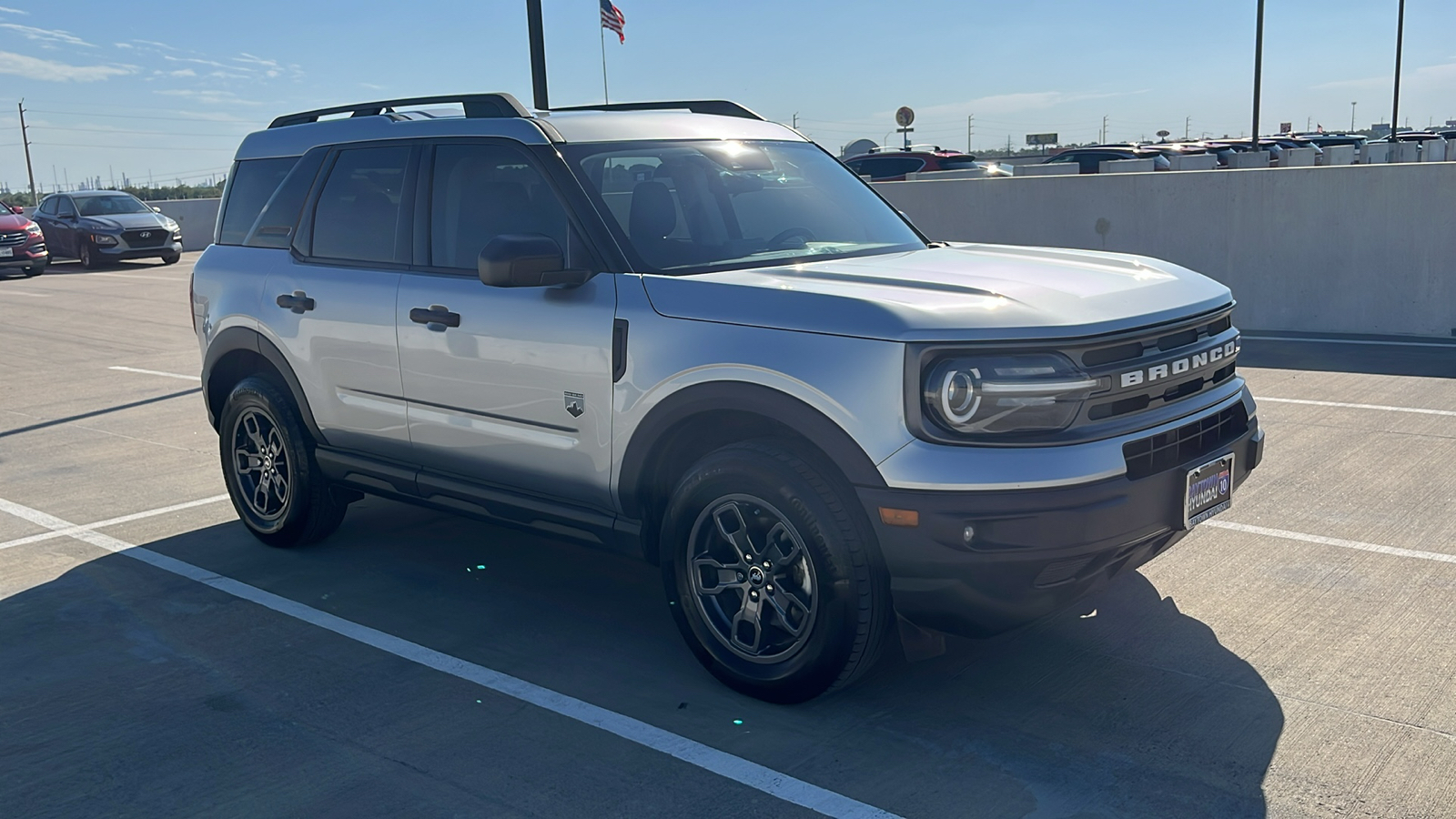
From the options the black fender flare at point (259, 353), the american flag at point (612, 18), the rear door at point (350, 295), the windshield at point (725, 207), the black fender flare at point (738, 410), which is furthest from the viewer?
the american flag at point (612, 18)

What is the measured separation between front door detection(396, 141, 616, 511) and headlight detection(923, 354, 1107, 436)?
1.28 metres

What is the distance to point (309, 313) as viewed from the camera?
5535mm

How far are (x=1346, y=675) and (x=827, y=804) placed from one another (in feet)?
6.31

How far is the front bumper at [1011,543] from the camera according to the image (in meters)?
A: 3.50

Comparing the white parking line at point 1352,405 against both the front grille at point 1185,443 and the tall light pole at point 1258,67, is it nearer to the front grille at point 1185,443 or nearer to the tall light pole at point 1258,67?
the front grille at point 1185,443

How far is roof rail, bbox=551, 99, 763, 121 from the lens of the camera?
18.5ft

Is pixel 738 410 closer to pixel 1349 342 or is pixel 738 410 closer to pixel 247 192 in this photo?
pixel 247 192

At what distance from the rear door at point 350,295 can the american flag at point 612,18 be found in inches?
485

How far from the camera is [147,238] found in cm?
2533

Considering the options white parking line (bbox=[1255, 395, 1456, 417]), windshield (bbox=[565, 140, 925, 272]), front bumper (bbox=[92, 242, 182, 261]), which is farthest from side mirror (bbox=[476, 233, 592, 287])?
front bumper (bbox=[92, 242, 182, 261])

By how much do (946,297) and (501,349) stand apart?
5.71ft

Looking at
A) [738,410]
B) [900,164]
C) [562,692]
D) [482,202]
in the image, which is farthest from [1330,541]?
[900,164]

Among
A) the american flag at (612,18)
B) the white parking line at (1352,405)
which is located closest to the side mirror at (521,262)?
the white parking line at (1352,405)

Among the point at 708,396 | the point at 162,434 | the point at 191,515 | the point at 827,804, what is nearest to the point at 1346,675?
the point at 827,804
